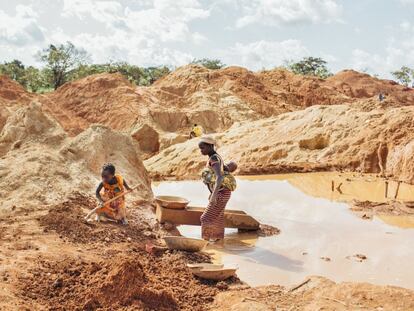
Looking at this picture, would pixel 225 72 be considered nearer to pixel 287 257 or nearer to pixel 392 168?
pixel 392 168

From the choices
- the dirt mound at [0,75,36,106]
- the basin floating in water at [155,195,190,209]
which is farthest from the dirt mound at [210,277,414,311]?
the dirt mound at [0,75,36,106]

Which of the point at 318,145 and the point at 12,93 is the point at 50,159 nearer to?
the point at 318,145

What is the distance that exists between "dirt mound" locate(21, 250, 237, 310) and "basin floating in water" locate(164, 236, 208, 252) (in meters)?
0.79

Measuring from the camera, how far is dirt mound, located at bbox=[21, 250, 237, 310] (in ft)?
12.3

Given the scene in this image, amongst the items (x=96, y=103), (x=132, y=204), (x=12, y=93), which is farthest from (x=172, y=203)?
(x=96, y=103)

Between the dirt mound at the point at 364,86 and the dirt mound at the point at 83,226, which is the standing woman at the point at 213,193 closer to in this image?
the dirt mound at the point at 83,226

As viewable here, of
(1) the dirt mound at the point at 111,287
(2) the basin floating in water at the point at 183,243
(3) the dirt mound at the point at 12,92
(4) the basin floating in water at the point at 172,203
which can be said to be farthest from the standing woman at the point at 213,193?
(3) the dirt mound at the point at 12,92

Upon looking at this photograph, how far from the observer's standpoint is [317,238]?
7.18 meters

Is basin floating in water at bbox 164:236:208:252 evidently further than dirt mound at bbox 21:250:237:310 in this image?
Yes

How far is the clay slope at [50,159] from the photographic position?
6348 millimetres

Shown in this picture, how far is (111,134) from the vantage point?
8.01m

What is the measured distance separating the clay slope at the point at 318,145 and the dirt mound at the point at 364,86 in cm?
2472

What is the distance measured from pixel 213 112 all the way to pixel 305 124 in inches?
433

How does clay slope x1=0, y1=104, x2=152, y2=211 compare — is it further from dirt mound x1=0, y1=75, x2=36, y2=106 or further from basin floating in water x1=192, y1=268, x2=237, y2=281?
dirt mound x1=0, y1=75, x2=36, y2=106
